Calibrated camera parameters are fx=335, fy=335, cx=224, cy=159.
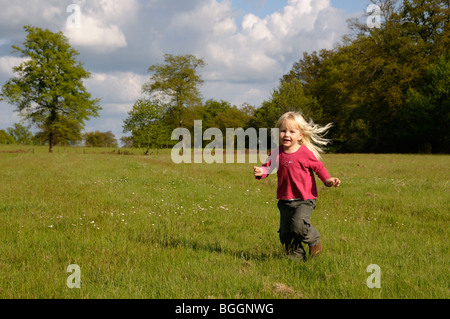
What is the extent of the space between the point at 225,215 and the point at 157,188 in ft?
15.8

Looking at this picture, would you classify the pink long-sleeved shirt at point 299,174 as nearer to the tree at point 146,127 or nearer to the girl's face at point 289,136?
the girl's face at point 289,136

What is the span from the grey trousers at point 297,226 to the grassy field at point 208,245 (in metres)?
0.32

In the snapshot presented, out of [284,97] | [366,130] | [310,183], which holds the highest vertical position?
[284,97]

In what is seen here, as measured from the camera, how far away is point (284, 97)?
50844 millimetres

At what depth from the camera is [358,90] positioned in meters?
46.5

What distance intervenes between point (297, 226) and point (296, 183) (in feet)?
2.09

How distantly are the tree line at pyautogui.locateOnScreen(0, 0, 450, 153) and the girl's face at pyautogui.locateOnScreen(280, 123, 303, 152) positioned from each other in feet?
138

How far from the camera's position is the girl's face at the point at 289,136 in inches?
206

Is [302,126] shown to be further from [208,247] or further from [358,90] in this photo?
[358,90]

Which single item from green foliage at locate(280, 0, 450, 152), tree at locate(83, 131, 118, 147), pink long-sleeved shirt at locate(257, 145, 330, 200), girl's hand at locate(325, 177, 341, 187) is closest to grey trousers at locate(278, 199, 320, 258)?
pink long-sleeved shirt at locate(257, 145, 330, 200)

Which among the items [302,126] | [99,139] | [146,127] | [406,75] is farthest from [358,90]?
[99,139]

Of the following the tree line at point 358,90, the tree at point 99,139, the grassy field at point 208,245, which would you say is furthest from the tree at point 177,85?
the tree at point 99,139

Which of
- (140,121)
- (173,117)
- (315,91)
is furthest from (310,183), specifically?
(315,91)
